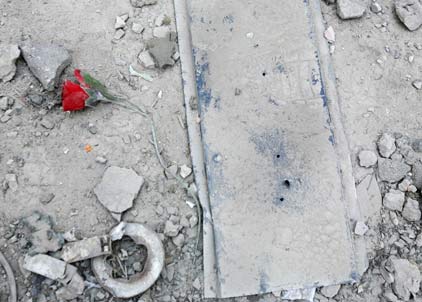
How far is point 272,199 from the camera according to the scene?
2.81 metres

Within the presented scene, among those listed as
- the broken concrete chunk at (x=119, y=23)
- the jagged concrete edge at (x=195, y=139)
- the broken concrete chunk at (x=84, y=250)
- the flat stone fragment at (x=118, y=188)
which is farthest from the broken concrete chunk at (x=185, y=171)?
→ the broken concrete chunk at (x=119, y=23)

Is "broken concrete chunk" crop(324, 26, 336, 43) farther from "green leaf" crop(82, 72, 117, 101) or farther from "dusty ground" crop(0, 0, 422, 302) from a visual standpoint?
"green leaf" crop(82, 72, 117, 101)

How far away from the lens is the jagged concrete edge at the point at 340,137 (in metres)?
2.82

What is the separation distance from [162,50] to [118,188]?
2.72ft

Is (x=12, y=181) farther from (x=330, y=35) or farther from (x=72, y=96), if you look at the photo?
(x=330, y=35)

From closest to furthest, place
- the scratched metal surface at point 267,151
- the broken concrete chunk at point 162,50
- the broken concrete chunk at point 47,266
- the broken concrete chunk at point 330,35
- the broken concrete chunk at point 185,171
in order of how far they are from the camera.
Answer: the broken concrete chunk at point 47,266 < the scratched metal surface at point 267,151 < the broken concrete chunk at point 185,171 < the broken concrete chunk at point 162,50 < the broken concrete chunk at point 330,35

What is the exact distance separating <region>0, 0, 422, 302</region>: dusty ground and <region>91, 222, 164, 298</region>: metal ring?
0.29 ft

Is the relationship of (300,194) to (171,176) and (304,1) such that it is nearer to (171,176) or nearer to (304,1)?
(171,176)

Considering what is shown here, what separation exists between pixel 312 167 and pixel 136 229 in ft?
Answer: 3.21

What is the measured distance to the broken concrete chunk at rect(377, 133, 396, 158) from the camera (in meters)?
2.96

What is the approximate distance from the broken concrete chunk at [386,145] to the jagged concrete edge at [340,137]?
0.61ft

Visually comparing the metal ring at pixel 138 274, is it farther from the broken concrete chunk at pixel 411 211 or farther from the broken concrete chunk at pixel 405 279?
the broken concrete chunk at pixel 411 211

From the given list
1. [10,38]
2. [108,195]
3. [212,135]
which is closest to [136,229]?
[108,195]

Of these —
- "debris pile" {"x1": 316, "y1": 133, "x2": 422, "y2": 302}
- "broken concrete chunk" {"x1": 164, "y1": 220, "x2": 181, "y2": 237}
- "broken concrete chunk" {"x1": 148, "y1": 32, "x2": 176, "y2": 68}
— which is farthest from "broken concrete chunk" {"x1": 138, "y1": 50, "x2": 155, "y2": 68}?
"debris pile" {"x1": 316, "y1": 133, "x2": 422, "y2": 302}
